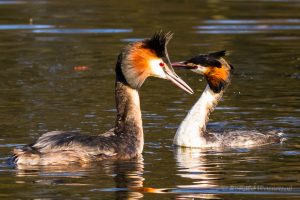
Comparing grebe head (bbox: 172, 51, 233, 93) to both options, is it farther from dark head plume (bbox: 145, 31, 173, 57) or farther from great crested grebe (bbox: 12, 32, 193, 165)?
dark head plume (bbox: 145, 31, 173, 57)

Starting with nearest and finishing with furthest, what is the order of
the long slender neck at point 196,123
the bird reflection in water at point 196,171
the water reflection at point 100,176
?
the bird reflection in water at point 196,171 → the water reflection at point 100,176 → the long slender neck at point 196,123

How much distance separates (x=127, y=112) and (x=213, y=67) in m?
1.93

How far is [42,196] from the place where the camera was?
11273 mm

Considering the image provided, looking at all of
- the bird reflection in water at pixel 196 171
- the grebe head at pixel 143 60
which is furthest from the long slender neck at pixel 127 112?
the bird reflection in water at pixel 196 171

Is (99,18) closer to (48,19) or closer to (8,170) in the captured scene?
(48,19)

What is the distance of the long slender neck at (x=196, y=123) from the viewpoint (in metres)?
14.7

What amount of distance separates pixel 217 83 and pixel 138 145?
218 cm

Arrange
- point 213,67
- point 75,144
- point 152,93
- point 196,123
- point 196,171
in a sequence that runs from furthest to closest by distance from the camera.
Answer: point 152,93
point 213,67
point 196,123
point 75,144
point 196,171

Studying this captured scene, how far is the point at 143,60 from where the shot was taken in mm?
13680

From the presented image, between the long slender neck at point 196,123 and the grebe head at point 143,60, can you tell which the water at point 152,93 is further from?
the grebe head at point 143,60

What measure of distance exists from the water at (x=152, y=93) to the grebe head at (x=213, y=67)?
0.70m

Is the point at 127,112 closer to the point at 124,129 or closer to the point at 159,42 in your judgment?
the point at 124,129

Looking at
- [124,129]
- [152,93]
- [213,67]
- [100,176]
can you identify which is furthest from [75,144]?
[152,93]

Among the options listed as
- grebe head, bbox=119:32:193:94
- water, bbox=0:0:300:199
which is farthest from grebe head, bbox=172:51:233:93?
grebe head, bbox=119:32:193:94
